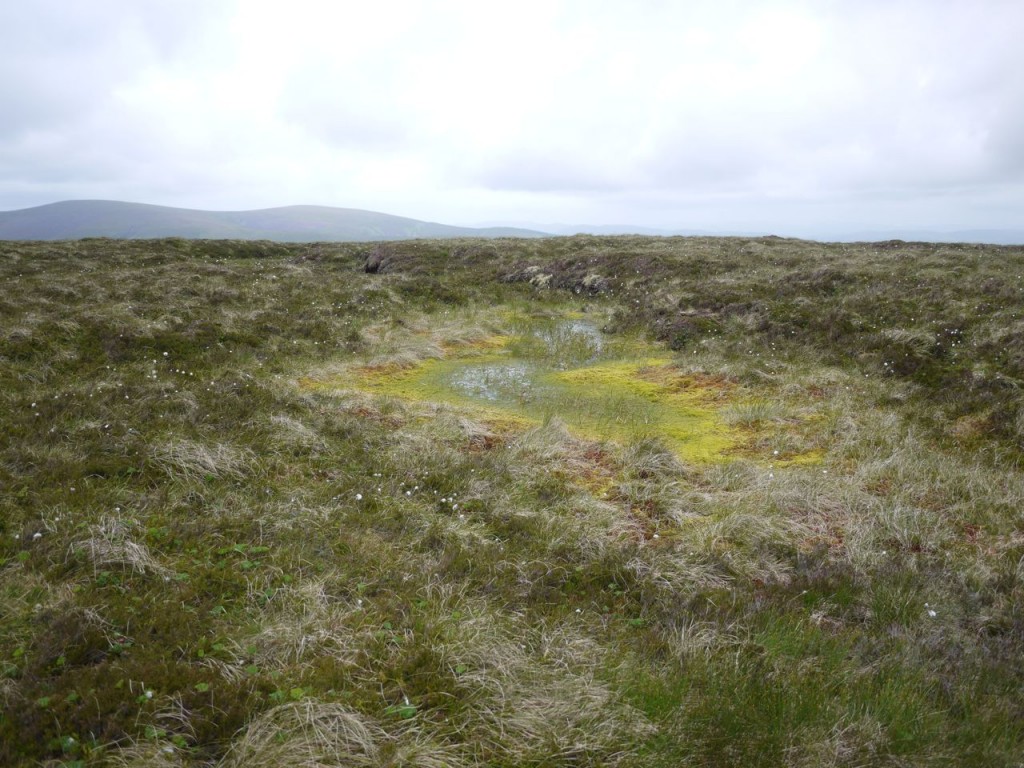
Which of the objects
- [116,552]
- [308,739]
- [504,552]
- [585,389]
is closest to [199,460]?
[116,552]

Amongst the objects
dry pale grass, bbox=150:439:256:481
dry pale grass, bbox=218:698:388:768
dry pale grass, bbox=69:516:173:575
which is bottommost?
dry pale grass, bbox=218:698:388:768

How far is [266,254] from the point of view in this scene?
42125mm

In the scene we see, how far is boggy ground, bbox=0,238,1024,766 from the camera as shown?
4082 millimetres

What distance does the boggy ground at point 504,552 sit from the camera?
4.08 meters

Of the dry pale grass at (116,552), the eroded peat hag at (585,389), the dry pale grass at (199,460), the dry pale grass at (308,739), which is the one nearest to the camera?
the dry pale grass at (308,739)

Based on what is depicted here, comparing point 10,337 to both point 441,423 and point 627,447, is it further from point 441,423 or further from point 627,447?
point 627,447

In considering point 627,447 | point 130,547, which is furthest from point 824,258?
point 130,547

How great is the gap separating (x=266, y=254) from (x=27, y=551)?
40894 millimetres

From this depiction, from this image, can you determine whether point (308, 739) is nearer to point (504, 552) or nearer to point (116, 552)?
point (504, 552)

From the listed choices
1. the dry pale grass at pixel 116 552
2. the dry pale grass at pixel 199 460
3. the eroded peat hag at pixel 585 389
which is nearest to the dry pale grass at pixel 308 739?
the dry pale grass at pixel 116 552

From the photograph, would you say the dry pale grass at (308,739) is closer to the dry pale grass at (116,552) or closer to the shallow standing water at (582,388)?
the dry pale grass at (116,552)

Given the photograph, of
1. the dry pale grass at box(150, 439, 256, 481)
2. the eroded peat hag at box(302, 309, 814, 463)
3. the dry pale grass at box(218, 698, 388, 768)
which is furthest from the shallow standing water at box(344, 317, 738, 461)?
the dry pale grass at box(218, 698, 388, 768)

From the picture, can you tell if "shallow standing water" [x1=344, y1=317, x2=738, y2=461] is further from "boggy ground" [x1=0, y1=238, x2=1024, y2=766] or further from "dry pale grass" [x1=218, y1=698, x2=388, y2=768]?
"dry pale grass" [x1=218, y1=698, x2=388, y2=768]

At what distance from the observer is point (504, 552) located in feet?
22.7
